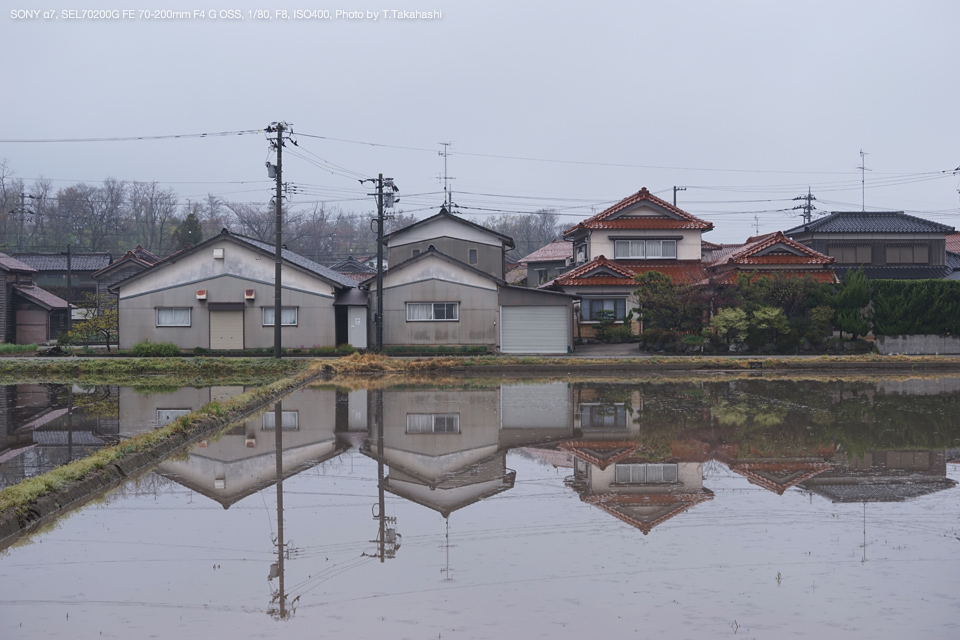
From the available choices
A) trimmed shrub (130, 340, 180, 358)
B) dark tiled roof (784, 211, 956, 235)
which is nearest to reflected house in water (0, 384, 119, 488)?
trimmed shrub (130, 340, 180, 358)

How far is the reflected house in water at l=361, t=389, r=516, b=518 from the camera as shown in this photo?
32.4ft

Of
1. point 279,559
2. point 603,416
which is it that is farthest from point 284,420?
point 279,559

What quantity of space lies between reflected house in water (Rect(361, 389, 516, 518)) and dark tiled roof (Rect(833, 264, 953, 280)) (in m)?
31.1

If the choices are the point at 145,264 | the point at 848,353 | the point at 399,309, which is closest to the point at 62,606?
the point at 399,309

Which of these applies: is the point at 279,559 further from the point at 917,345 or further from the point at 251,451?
the point at 917,345

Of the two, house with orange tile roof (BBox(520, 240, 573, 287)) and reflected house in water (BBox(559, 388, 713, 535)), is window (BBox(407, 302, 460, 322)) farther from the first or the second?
reflected house in water (BBox(559, 388, 713, 535))

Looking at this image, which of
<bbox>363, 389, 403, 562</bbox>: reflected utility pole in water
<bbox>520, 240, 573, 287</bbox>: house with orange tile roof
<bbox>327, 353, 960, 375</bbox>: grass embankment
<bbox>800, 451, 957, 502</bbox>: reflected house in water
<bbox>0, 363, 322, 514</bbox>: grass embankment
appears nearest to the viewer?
<bbox>363, 389, 403, 562</bbox>: reflected utility pole in water

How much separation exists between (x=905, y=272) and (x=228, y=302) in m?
33.6

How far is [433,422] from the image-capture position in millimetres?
15789

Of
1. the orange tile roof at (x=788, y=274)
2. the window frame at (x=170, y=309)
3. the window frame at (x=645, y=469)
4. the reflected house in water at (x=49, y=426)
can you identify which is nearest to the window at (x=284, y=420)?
the reflected house in water at (x=49, y=426)

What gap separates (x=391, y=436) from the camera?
1410cm

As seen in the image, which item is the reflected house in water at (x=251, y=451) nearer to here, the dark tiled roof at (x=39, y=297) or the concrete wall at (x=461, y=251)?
the concrete wall at (x=461, y=251)

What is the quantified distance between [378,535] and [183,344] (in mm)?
28803

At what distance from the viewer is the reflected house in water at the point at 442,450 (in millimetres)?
9891
